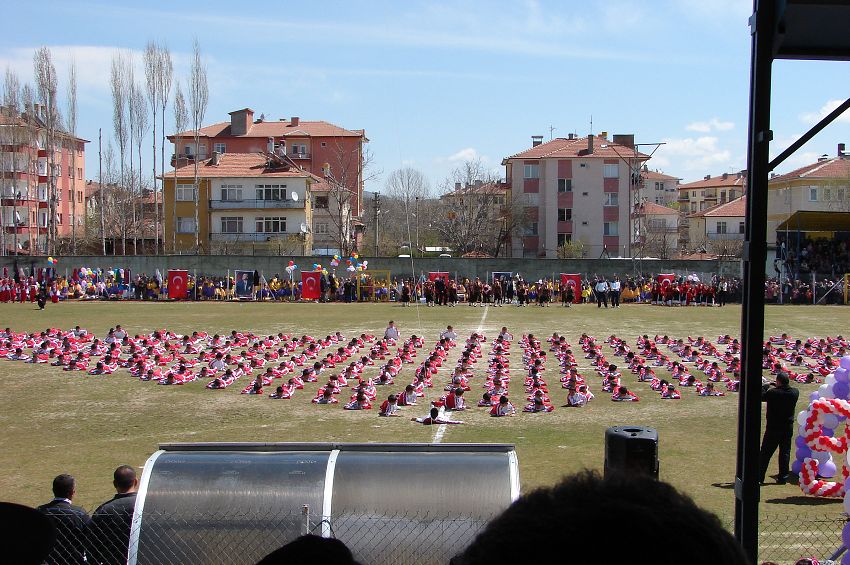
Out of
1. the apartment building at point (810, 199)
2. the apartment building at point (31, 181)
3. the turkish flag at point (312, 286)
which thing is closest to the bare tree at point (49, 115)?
the apartment building at point (31, 181)

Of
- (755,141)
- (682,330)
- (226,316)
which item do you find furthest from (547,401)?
(226,316)

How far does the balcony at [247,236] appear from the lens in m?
65.6

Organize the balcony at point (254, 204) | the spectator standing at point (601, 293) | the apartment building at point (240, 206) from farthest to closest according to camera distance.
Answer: the apartment building at point (240, 206)
the balcony at point (254, 204)
the spectator standing at point (601, 293)

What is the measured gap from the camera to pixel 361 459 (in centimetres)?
633

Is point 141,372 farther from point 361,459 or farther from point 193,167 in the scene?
point 193,167

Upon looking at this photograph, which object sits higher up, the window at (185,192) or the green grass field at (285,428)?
the window at (185,192)

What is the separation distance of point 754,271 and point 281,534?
11.7 feet

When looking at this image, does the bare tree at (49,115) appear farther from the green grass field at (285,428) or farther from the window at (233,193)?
the green grass field at (285,428)

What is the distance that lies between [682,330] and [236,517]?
27.6m

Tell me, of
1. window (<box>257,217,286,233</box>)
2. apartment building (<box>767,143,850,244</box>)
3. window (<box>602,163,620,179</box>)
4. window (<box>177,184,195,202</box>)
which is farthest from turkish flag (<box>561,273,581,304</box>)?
window (<box>177,184,195,202</box>)

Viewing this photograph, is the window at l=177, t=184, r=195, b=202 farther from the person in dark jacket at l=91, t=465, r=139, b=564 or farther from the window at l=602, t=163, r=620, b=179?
the person in dark jacket at l=91, t=465, r=139, b=564

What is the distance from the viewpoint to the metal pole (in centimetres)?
508

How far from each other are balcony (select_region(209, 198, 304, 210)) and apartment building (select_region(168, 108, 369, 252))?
8614 mm

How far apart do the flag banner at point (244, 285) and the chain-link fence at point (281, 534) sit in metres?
44.6
